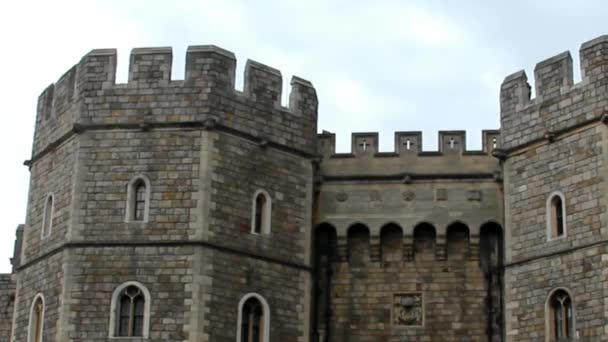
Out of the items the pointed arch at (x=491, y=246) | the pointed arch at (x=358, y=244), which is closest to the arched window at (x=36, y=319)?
the pointed arch at (x=358, y=244)

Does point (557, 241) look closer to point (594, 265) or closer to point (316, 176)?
point (594, 265)

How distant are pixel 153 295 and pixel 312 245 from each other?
4.54 meters

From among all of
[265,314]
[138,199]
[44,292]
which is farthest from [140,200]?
[265,314]

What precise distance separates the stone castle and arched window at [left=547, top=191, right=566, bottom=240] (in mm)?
31

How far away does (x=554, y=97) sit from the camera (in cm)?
2756

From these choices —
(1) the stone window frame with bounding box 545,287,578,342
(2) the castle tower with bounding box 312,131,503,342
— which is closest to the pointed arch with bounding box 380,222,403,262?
(2) the castle tower with bounding box 312,131,503,342

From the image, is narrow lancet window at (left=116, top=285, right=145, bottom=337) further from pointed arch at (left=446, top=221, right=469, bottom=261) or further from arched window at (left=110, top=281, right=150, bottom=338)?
pointed arch at (left=446, top=221, right=469, bottom=261)

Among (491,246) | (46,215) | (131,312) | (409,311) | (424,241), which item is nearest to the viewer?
(131,312)

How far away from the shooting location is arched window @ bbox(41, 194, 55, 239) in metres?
27.9

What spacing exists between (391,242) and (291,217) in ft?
8.80

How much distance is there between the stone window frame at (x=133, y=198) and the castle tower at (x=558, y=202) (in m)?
8.22

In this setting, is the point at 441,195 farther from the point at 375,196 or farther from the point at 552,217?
the point at 552,217

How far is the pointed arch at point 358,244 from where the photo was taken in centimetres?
2920

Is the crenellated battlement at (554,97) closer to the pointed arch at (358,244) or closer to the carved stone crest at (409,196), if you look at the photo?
the carved stone crest at (409,196)
